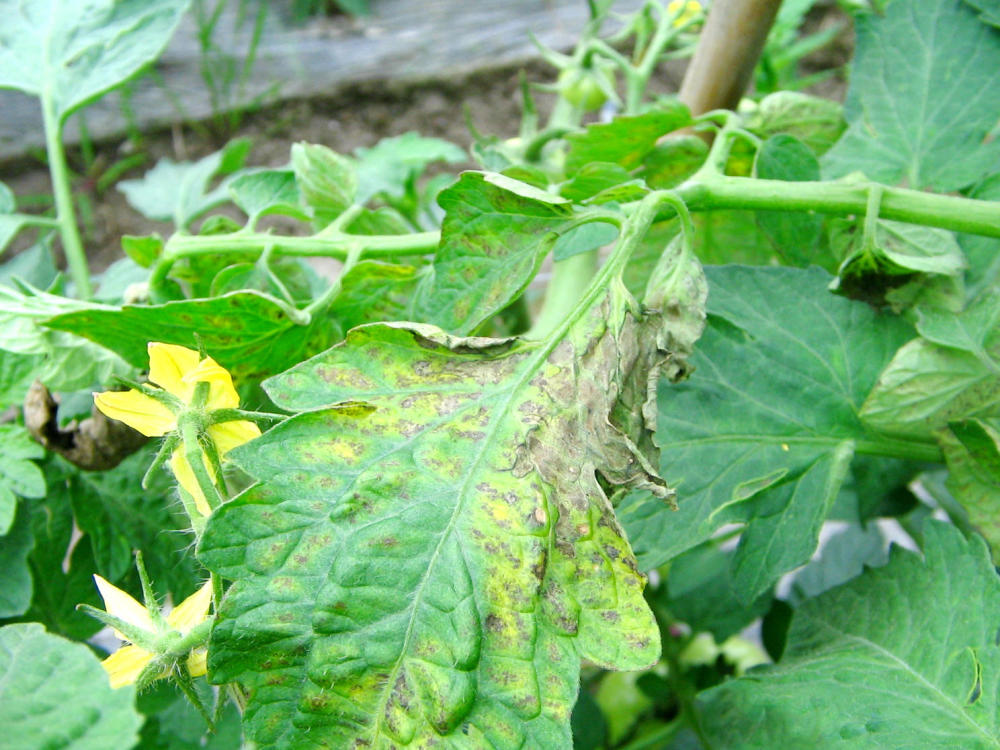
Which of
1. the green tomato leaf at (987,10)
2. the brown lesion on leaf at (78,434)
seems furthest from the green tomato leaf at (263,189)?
the green tomato leaf at (987,10)

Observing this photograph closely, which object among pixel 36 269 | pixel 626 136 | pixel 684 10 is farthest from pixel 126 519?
pixel 684 10

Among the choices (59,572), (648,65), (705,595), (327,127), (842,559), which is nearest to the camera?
(59,572)

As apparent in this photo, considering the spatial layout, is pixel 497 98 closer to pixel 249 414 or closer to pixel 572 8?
pixel 572 8

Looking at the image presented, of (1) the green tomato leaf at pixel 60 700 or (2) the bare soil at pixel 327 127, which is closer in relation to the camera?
(1) the green tomato leaf at pixel 60 700

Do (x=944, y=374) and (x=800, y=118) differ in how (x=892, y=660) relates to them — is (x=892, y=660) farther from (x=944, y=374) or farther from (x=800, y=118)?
(x=800, y=118)

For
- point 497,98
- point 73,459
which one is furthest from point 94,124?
point 73,459

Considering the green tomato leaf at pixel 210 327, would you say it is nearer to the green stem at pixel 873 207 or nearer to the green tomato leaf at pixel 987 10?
the green stem at pixel 873 207
